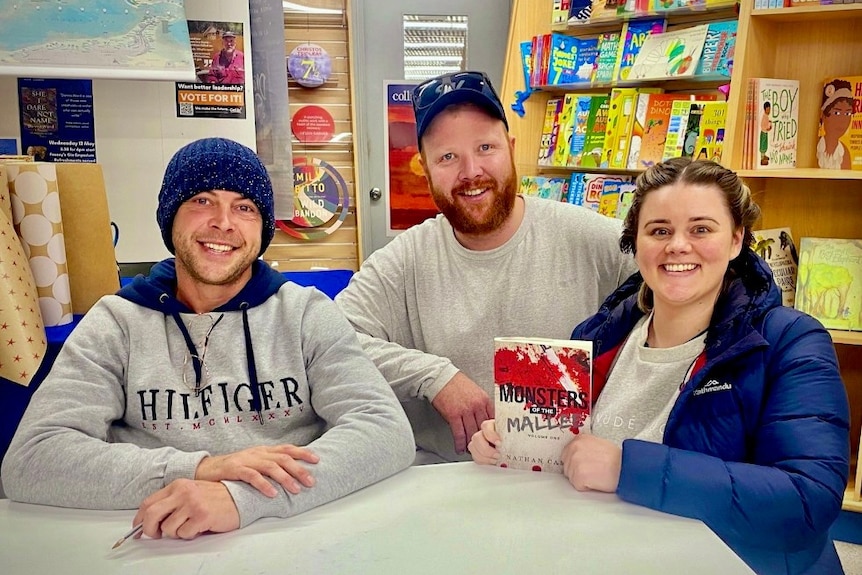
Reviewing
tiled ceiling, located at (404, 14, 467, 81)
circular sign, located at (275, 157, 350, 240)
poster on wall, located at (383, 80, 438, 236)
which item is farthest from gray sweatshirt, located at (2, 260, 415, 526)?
tiled ceiling, located at (404, 14, 467, 81)

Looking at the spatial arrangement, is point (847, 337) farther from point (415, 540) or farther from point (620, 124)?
point (415, 540)

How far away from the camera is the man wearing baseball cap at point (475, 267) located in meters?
1.89

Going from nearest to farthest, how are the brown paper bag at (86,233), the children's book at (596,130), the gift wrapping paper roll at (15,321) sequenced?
the gift wrapping paper roll at (15,321), the brown paper bag at (86,233), the children's book at (596,130)

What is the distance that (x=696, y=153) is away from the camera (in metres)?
3.04

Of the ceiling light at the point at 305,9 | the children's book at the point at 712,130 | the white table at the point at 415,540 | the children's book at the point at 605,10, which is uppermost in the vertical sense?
the ceiling light at the point at 305,9

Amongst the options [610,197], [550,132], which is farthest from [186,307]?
[550,132]

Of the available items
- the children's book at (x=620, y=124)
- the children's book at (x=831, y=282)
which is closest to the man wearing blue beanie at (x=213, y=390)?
the children's book at (x=831, y=282)

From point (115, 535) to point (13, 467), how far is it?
11.0 inches

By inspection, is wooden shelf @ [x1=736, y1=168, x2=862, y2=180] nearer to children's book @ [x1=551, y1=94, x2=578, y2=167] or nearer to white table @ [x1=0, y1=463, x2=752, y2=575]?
children's book @ [x1=551, y1=94, x2=578, y2=167]

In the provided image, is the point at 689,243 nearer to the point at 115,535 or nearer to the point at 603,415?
the point at 603,415

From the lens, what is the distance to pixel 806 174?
2572mm

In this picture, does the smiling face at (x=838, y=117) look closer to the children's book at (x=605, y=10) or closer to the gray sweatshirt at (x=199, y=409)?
the children's book at (x=605, y=10)

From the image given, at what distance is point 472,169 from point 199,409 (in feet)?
2.98

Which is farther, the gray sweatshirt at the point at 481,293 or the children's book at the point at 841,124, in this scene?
the children's book at the point at 841,124
